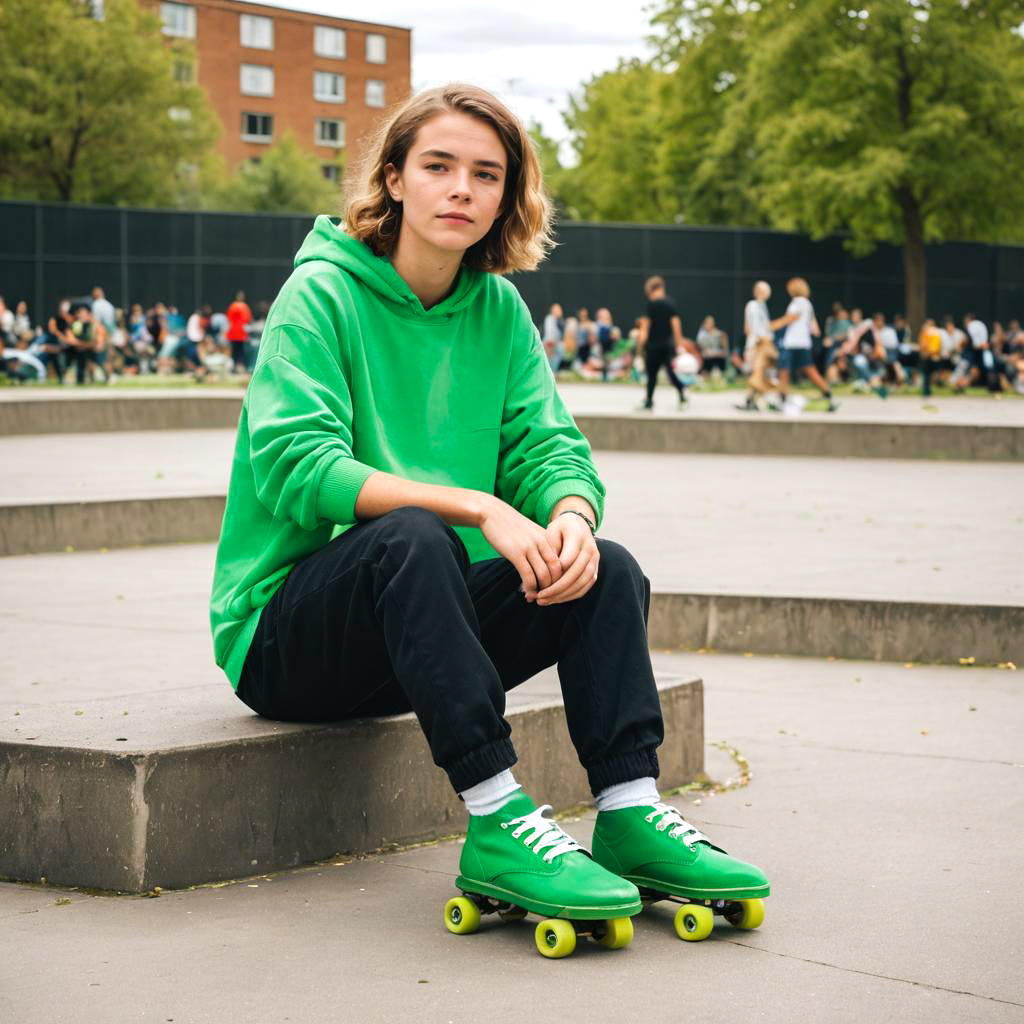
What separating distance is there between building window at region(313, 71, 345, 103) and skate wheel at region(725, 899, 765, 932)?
83.4 meters

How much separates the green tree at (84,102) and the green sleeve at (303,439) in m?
46.5

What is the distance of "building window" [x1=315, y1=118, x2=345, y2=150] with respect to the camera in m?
84.1

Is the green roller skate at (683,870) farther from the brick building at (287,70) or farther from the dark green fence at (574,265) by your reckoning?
the brick building at (287,70)

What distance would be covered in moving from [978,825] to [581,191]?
211ft

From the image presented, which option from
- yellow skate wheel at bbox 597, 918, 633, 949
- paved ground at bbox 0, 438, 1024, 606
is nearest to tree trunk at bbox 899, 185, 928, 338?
paved ground at bbox 0, 438, 1024, 606

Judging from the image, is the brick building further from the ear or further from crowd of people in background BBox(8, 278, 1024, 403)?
the ear

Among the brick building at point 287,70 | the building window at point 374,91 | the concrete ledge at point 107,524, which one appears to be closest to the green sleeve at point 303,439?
the concrete ledge at point 107,524

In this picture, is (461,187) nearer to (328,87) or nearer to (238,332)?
(238,332)

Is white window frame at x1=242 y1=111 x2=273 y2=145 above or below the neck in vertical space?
above

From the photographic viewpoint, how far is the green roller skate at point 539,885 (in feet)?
9.03

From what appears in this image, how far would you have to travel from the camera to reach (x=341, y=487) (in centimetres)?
302

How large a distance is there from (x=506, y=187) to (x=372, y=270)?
401 millimetres

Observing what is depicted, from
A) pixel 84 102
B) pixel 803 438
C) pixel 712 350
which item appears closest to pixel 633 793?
pixel 803 438

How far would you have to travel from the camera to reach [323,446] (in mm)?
3061
